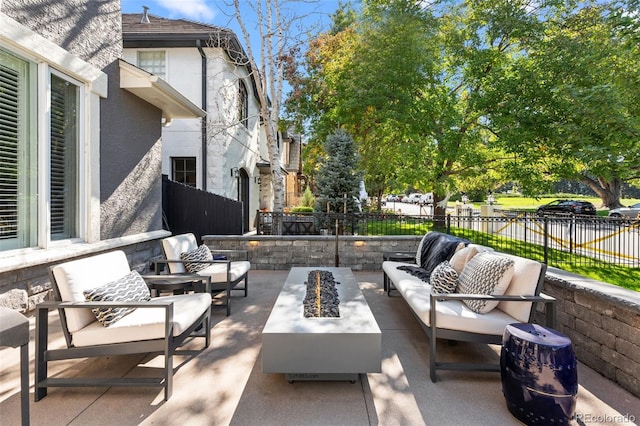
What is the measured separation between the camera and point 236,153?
38.0 ft

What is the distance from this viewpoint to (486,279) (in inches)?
129

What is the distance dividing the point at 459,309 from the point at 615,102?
5.34 m

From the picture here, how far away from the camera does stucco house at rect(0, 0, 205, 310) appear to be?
3.87m

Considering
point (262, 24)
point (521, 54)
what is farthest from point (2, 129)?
point (521, 54)

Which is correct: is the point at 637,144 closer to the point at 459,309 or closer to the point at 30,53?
the point at 459,309

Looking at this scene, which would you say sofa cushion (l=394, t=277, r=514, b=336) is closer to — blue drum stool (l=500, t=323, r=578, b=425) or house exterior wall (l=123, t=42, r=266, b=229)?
blue drum stool (l=500, t=323, r=578, b=425)

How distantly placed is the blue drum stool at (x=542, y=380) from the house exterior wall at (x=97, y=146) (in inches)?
201

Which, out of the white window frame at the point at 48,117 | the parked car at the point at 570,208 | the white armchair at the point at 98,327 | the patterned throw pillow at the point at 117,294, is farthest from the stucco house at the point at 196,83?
the parked car at the point at 570,208

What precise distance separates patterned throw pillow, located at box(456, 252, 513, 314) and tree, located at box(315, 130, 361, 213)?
21.5ft

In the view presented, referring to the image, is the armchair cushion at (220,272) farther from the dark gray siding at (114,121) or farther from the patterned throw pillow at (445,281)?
the patterned throw pillow at (445,281)

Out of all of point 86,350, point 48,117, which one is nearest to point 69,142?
point 48,117

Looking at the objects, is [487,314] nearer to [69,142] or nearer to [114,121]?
[69,142]

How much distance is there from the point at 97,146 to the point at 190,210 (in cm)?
305

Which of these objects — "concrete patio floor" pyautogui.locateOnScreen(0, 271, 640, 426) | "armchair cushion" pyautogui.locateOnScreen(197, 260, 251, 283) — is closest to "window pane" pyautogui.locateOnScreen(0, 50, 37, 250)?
"concrete patio floor" pyautogui.locateOnScreen(0, 271, 640, 426)
